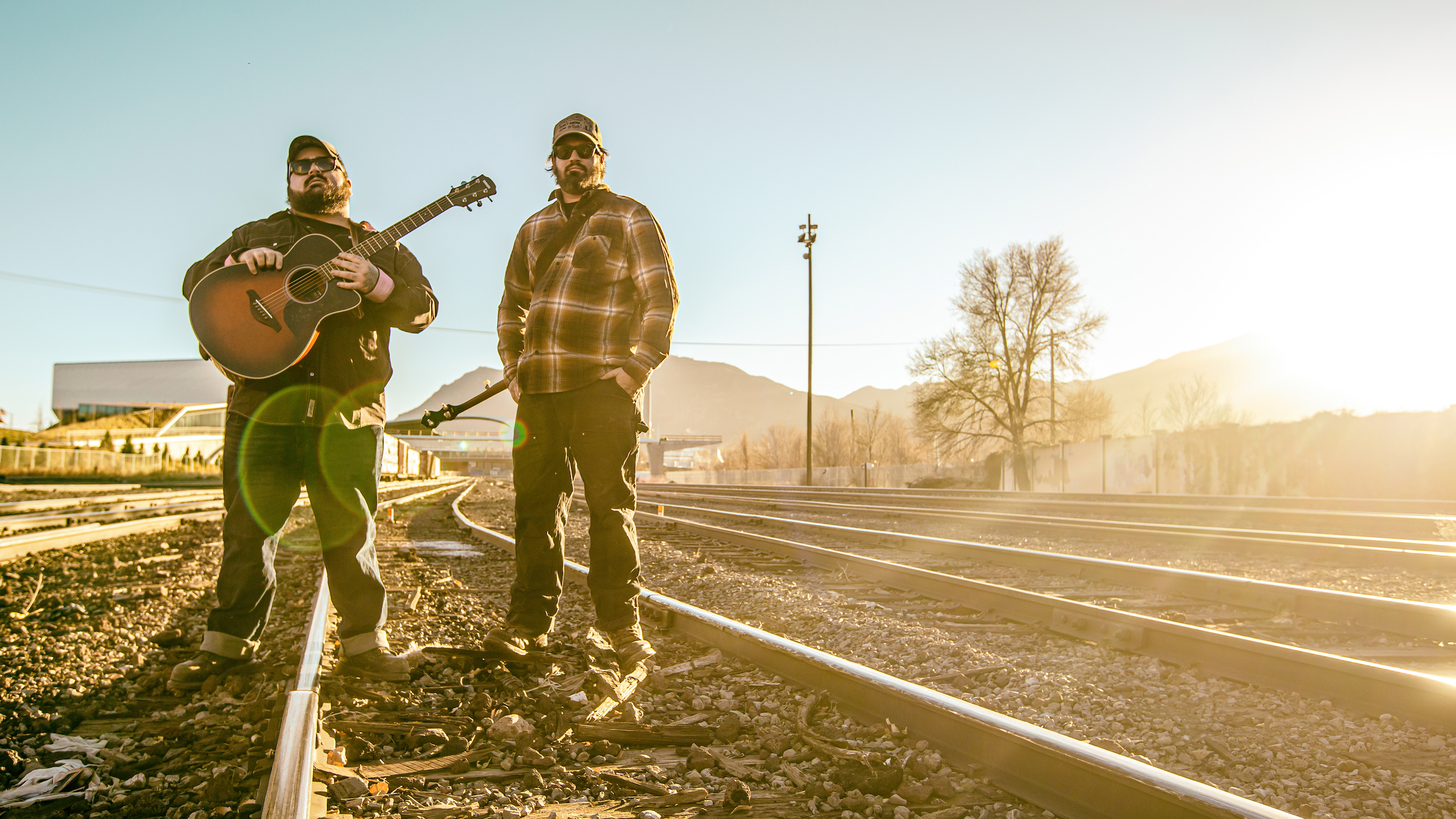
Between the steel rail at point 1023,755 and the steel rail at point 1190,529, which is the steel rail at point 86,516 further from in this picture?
the steel rail at point 1190,529

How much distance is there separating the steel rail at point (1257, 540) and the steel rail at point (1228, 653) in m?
4.21

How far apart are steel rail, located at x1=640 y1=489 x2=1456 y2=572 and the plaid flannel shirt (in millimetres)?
6987

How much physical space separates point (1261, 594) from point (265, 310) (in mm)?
5321

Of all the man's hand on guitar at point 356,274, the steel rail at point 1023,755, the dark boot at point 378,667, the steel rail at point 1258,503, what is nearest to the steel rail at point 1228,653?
the steel rail at point 1023,755

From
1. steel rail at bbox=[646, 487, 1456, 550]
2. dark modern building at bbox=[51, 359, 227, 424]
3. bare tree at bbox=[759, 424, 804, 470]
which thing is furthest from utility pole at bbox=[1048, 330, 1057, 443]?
dark modern building at bbox=[51, 359, 227, 424]

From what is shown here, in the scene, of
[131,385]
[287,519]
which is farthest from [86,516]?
[131,385]

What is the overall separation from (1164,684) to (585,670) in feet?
7.43

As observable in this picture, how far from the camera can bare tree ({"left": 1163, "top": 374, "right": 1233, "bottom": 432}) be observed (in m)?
53.4

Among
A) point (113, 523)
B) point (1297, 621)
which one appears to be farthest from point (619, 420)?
point (113, 523)

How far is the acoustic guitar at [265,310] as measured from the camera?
3.00 meters

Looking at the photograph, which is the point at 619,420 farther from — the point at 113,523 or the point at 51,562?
the point at 113,523

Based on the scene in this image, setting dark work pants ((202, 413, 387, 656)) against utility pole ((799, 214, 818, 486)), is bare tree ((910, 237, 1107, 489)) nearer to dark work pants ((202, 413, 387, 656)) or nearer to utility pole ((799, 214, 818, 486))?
utility pole ((799, 214, 818, 486))

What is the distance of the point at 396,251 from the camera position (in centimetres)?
330

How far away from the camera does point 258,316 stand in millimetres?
3025
